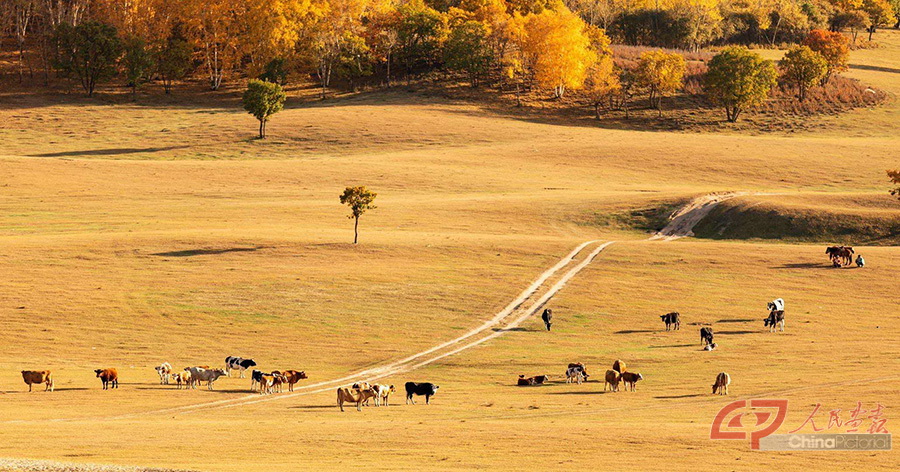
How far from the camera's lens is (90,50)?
14338cm

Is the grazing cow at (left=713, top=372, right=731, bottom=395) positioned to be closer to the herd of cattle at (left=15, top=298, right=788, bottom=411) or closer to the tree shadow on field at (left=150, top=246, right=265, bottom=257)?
the herd of cattle at (left=15, top=298, right=788, bottom=411)

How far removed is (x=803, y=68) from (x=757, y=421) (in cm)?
12386

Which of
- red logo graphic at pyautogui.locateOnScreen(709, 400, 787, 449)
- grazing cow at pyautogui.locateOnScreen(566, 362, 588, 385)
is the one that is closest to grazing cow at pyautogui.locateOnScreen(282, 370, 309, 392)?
grazing cow at pyautogui.locateOnScreen(566, 362, 588, 385)

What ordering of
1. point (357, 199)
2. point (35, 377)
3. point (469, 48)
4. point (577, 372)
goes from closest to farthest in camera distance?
1. point (35, 377)
2. point (577, 372)
3. point (357, 199)
4. point (469, 48)

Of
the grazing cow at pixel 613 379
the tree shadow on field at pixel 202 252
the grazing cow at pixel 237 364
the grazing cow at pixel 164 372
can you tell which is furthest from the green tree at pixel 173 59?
the grazing cow at pixel 613 379

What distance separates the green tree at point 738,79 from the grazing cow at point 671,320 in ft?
293

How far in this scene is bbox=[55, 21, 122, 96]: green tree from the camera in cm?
14288

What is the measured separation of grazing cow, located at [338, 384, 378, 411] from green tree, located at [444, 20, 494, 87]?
114 m

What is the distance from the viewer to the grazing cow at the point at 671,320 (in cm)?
4866

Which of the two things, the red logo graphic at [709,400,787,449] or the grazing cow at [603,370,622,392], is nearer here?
the red logo graphic at [709,400,787,449]

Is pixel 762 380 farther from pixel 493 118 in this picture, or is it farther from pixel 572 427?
pixel 493 118

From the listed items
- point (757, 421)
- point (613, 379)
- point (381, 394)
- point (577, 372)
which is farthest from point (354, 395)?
point (757, 421)

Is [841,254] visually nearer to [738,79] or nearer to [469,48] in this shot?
[738,79]

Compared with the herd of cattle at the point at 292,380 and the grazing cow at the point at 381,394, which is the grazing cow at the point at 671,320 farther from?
the grazing cow at the point at 381,394
